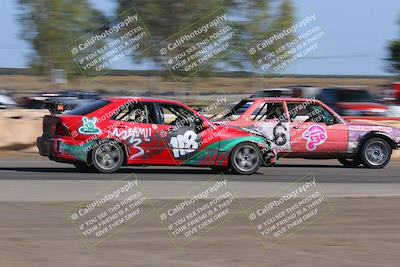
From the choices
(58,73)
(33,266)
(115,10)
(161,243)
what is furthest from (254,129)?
(115,10)

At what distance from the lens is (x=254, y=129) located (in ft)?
53.2

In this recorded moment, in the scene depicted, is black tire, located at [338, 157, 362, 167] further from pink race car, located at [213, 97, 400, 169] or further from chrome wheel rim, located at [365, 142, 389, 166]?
chrome wheel rim, located at [365, 142, 389, 166]

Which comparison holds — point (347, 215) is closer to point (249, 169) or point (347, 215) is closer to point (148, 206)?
point (148, 206)

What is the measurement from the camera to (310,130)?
16.7 metres

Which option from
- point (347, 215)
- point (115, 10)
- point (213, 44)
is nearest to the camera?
point (347, 215)

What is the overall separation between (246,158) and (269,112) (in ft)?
6.64

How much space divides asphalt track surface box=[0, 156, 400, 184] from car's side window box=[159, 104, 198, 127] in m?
0.94

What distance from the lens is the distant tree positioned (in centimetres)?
6688

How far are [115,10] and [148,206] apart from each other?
174 feet

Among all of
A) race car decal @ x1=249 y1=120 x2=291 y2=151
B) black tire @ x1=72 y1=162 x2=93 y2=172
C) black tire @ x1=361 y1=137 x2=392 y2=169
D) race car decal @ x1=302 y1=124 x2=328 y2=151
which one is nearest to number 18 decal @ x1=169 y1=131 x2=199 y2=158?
black tire @ x1=72 y1=162 x2=93 y2=172
